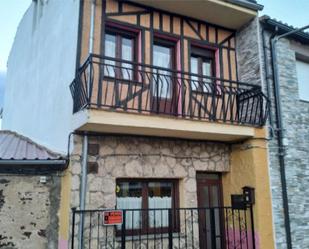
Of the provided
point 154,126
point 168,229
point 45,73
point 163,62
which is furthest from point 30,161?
point 163,62

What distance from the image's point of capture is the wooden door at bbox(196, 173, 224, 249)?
789 centimetres

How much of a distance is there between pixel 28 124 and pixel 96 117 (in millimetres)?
4746

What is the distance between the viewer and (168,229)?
7047 millimetres

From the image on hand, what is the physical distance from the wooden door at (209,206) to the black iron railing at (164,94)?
159 centimetres

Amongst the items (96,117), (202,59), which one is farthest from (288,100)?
(96,117)

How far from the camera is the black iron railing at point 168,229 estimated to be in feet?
21.3

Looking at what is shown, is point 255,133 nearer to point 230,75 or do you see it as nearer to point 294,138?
point 294,138

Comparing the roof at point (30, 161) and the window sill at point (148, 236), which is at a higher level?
→ the roof at point (30, 161)

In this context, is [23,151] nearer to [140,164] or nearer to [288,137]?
[140,164]

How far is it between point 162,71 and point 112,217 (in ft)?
12.0

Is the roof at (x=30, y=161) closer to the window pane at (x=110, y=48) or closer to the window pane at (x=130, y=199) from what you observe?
the window pane at (x=130, y=199)

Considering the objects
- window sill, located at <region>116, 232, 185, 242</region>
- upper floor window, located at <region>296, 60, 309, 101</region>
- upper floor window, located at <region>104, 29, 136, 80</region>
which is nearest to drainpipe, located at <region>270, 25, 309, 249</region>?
upper floor window, located at <region>296, 60, 309, 101</region>

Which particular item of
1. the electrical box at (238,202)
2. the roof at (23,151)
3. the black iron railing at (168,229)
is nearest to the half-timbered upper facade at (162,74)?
the roof at (23,151)

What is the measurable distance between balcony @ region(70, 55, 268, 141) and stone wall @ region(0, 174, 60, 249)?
143 centimetres
